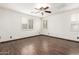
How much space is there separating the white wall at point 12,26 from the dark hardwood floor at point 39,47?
107 millimetres

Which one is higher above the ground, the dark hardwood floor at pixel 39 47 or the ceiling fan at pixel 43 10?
the ceiling fan at pixel 43 10

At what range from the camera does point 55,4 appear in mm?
1753

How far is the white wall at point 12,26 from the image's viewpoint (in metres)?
1.76

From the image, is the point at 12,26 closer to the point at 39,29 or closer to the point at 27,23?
the point at 27,23

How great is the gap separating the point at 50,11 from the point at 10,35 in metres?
0.81

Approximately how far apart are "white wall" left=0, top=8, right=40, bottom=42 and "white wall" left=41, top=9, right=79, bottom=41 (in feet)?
0.68

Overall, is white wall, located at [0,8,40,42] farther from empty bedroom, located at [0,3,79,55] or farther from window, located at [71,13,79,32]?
window, located at [71,13,79,32]

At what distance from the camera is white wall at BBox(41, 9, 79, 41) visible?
71.8 inches

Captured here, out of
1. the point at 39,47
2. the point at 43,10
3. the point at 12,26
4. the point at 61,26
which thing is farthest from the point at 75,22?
the point at 12,26

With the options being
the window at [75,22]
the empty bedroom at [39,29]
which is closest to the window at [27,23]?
the empty bedroom at [39,29]

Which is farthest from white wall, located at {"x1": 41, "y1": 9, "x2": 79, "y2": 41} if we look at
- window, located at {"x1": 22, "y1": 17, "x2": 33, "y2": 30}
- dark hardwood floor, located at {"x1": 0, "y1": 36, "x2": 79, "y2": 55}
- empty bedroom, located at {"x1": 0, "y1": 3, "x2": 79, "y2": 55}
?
window, located at {"x1": 22, "y1": 17, "x2": 33, "y2": 30}

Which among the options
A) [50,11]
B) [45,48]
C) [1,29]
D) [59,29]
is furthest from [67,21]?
[1,29]

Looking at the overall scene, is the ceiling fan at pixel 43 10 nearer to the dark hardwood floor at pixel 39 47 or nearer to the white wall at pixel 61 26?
the white wall at pixel 61 26

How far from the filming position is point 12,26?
6.04 ft
